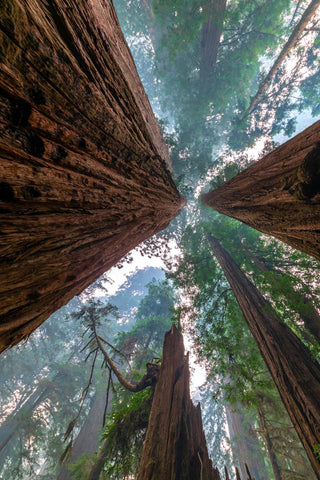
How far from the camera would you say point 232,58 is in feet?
41.4

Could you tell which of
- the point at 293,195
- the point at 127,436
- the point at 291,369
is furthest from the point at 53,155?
the point at 127,436

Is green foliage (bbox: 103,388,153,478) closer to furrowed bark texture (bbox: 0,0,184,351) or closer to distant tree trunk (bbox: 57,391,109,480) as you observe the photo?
furrowed bark texture (bbox: 0,0,184,351)

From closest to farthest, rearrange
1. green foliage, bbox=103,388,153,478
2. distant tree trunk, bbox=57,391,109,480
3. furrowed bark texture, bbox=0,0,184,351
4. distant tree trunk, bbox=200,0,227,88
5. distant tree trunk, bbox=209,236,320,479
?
furrowed bark texture, bbox=0,0,184,351 < distant tree trunk, bbox=209,236,320,479 < green foliage, bbox=103,388,153,478 < distant tree trunk, bbox=200,0,227,88 < distant tree trunk, bbox=57,391,109,480

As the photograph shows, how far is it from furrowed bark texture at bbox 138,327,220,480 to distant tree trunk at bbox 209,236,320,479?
1516 mm

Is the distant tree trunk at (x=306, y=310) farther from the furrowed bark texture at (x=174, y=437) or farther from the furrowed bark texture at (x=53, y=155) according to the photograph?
the furrowed bark texture at (x=53, y=155)

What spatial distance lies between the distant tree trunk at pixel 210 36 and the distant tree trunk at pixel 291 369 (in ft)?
45.8

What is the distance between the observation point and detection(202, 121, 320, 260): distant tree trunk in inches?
47.4

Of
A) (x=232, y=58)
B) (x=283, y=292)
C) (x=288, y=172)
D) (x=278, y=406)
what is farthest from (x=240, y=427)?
(x=232, y=58)

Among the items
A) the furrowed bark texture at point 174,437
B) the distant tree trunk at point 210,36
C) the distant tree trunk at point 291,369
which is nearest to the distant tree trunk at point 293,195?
the distant tree trunk at point 291,369

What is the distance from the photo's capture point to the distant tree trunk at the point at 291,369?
2.31m

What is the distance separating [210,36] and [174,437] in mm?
18640

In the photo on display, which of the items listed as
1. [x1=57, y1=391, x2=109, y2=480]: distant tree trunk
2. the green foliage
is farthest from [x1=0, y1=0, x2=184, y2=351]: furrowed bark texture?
[x1=57, y1=391, x2=109, y2=480]: distant tree trunk

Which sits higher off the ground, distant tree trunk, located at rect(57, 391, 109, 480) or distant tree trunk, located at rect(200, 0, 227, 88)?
distant tree trunk, located at rect(200, 0, 227, 88)

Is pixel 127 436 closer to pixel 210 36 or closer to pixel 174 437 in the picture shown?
pixel 174 437
